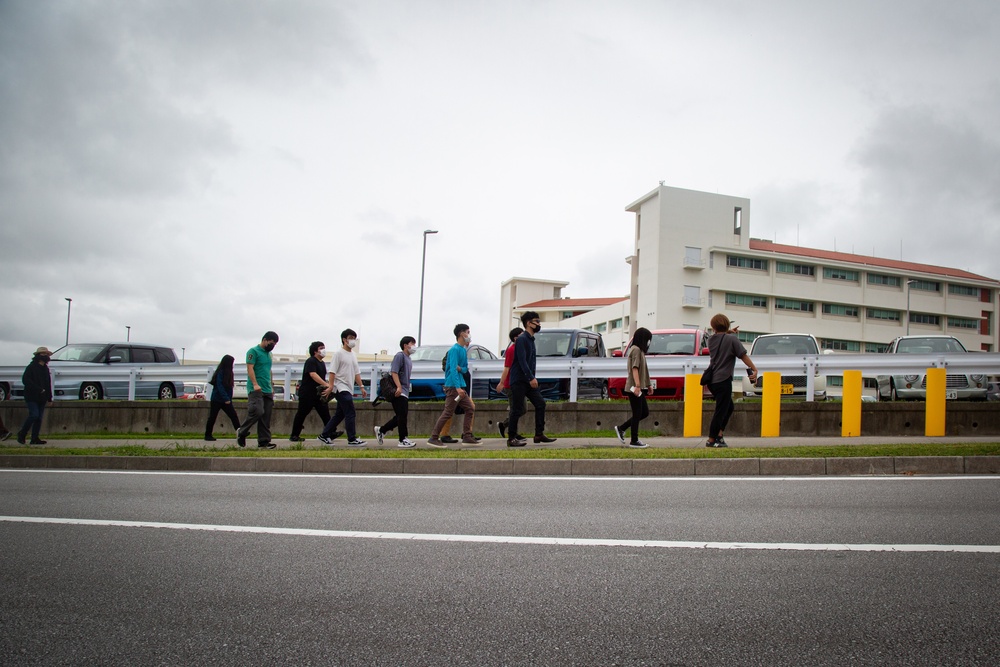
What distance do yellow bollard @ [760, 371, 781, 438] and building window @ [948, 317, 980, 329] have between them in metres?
59.3

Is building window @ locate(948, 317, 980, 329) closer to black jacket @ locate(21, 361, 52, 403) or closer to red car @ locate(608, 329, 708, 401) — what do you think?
red car @ locate(608, 329, 708, 401)

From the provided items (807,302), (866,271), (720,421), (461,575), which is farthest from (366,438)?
(866,271)

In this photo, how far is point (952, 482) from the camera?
25.6 ft

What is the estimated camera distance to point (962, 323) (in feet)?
206

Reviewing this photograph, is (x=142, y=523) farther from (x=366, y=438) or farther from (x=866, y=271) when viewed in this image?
(x=866, y=271)

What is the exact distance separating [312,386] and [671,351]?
8.58 meters

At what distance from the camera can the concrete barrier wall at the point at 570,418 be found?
13.2 meters

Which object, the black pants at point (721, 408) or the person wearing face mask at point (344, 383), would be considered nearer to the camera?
the black pants at point (721, 408)

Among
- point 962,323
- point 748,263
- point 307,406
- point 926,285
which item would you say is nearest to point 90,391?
point 307,406

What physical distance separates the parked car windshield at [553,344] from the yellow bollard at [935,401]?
7.27 m

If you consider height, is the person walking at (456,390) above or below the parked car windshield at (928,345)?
below

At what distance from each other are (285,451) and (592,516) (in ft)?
21.2

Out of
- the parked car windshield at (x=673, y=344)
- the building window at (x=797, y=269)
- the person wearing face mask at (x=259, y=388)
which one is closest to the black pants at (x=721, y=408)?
the parked car windshield at (x=673, y=344)

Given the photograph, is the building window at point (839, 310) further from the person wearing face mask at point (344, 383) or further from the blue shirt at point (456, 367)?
the person wearing face mask at point (344, 383)
